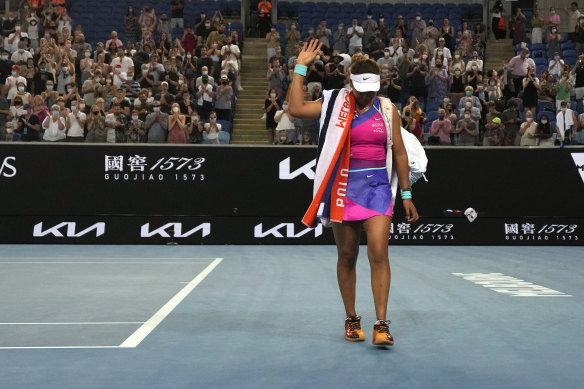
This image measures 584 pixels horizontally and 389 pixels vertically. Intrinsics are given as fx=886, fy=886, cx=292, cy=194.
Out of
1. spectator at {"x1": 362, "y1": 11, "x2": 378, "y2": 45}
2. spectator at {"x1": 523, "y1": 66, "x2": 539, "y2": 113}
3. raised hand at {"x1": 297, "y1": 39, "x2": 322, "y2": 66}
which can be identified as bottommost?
raised hand at {"x1": 297, "y1": 39, "x2": 322, "y2": 66}

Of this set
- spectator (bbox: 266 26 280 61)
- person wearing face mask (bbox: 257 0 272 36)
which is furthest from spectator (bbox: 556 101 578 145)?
person wearing face mask (bbox: 257 0 272 36)

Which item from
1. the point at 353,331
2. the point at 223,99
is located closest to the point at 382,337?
the point at 353,331

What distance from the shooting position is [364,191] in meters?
6.19

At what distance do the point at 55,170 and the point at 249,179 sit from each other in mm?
3397

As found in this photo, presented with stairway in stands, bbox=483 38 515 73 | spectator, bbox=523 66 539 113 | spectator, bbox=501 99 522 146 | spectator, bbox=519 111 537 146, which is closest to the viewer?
spectator, bbox=519 111 537 146

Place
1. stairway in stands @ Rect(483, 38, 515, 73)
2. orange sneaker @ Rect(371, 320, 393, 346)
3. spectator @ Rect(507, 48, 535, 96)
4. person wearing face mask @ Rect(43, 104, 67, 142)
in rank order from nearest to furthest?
orange sneaker @ Rect(371, 320, 393, 346), person wearing face mask @ Rect(43, 104, 67, 142), spectator @ Rect(507, 48, 535, 96), stairway in stands @ Rect(483, 38, 515, 73)

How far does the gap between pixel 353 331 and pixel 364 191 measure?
0.98 meters

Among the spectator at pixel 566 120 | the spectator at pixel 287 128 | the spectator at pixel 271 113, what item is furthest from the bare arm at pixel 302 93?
the spectator at pixel 566 120

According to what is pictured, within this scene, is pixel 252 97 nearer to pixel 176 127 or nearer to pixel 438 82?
pixel 438 82

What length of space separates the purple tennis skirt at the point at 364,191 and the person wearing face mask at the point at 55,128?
41.7 ft

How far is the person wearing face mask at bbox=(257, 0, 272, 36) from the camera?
28.5m

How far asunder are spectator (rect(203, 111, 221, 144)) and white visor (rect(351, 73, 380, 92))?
474 inches

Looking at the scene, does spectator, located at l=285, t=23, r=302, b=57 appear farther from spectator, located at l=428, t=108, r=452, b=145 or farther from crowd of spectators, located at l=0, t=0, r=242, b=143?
spectator, located at l=428, t=108, r=452, b=145

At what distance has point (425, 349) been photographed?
19.3ft
